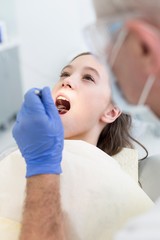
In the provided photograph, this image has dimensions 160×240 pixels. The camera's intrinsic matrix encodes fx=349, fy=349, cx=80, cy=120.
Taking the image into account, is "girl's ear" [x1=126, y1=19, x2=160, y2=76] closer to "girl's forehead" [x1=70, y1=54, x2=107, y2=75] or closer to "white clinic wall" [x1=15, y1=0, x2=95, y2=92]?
"girl's forehead" [x1=70, y1=54, x2=107, y2=75]

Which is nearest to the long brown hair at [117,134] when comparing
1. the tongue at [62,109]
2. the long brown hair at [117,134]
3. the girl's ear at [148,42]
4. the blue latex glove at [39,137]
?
the long brown hair at [117,134]

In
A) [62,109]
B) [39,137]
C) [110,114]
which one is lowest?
[110,114]

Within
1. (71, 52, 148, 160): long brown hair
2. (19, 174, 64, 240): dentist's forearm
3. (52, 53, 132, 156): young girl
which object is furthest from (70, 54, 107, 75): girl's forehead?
(19, 174, 64, 240): dentist's forearm

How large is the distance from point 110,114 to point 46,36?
1.95m

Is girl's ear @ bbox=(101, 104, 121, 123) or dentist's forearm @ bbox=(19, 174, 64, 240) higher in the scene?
dentist's forearm @ bbox=(19, 174, 64, 240)

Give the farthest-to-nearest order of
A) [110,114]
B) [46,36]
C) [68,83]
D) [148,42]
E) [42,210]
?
[46,36], [110,114], [68,83], [42,210], [148,42]

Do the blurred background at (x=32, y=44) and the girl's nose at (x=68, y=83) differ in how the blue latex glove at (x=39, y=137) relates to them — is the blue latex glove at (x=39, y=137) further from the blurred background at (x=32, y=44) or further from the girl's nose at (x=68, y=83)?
the blurred background at (x=32, y=44)

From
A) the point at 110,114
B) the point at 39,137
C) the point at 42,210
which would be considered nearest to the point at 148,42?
the point at 39,137

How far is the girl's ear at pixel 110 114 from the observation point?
5.34 ft

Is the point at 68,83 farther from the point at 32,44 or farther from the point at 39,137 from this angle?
the point at 32,44

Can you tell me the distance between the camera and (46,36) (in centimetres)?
337

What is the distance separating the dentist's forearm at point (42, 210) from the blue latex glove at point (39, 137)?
3 centimetres

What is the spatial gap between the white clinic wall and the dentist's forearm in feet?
7.39

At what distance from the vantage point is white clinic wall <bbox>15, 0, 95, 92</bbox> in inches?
129
